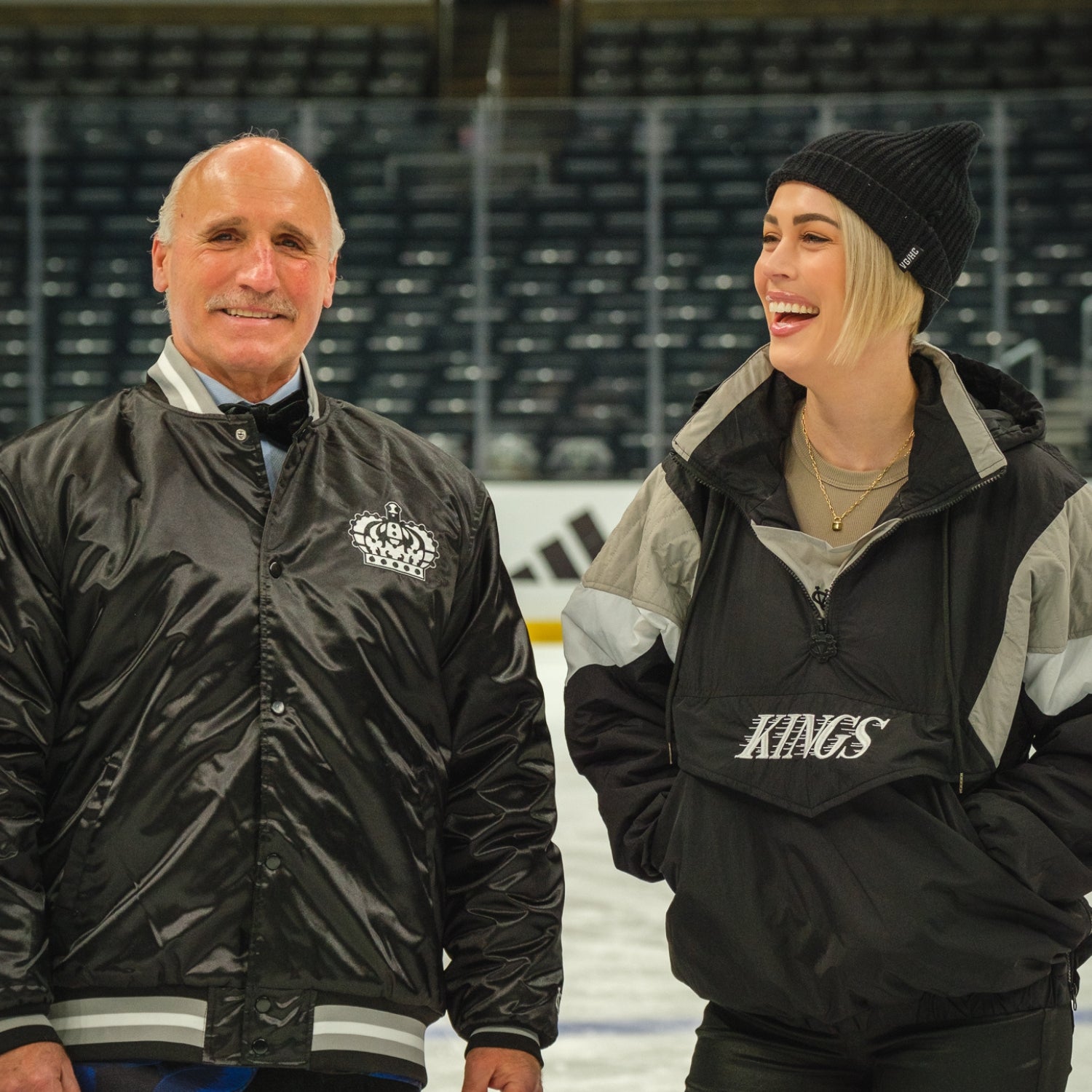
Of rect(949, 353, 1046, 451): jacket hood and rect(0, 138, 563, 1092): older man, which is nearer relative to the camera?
rect(0, 138, 563, 1092): older man

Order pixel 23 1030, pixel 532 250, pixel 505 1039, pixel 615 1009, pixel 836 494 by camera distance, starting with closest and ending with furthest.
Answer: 1. pixel 23 1030
2. pixel 505 1039
3. pixel 836 494
4. pixel 615 1009
5. pixel 532 250

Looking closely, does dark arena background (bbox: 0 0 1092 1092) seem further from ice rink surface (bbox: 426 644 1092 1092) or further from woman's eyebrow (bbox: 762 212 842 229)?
woman's eyebrow (bbox: 762 212 842 229)

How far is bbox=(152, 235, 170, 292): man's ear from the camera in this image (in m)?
1.80

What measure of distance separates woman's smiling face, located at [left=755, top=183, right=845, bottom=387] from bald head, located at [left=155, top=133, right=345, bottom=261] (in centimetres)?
50

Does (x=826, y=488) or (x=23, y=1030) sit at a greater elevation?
(x=826, y=488)

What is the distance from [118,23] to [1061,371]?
31.0 ft

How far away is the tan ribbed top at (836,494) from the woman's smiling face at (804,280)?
0.38 ft

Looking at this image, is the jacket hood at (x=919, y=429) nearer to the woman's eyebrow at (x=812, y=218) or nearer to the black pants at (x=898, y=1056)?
the woman's eyebrow at (x=812, y=218)

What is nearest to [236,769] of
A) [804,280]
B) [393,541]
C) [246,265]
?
[393,541]

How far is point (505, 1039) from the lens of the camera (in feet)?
5.47

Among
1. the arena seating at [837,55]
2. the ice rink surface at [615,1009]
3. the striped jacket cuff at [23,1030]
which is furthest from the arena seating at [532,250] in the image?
the striped jacket cuff at [23,1030]

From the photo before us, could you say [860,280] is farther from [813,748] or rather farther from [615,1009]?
[615,1009]

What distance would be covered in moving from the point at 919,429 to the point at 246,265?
0.75 m

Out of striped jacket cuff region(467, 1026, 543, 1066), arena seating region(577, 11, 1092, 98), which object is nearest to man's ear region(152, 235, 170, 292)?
striped jacket cuff region(467, 1026, 543, 1066)
